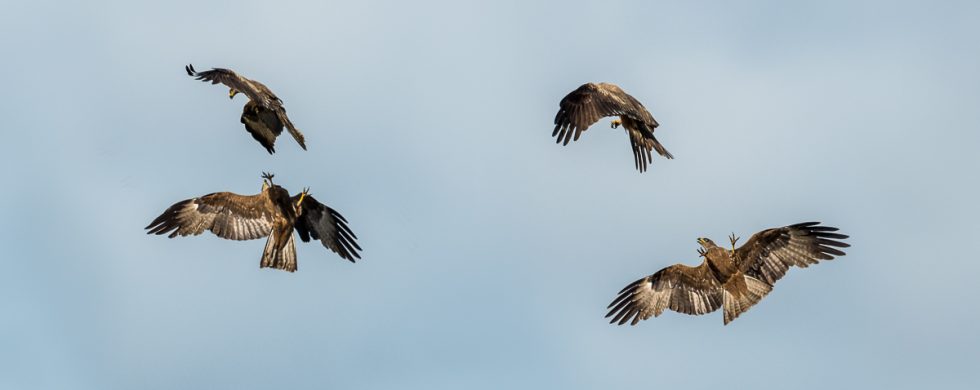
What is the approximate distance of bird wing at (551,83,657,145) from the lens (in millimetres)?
24922

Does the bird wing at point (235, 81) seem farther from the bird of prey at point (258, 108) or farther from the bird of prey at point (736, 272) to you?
the bird of prey at point (736, 272)

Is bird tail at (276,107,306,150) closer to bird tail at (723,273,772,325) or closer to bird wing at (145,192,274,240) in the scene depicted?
bird wing at (145,192,274,240)

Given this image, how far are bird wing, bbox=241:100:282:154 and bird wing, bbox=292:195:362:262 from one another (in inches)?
51.6

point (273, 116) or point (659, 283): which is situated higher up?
point (273, 116)

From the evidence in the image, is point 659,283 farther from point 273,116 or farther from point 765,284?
point 273,116

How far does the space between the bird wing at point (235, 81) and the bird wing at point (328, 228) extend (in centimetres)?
211

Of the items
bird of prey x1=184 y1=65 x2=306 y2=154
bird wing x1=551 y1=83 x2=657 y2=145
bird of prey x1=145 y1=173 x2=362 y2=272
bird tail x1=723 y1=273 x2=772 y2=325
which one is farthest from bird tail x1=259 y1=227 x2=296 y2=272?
bird tail x1=723 y1=273 x2=772 y2=325

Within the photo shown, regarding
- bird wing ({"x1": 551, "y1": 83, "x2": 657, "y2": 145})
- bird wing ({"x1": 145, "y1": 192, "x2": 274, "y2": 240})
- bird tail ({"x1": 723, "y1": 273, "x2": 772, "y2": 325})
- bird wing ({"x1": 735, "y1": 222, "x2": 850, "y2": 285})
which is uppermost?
bird wing ({"x1": 551, "y1": 83, "x2": 657, "y2": 145})

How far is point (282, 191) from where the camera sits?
24.8m

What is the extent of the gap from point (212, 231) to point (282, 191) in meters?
1.43

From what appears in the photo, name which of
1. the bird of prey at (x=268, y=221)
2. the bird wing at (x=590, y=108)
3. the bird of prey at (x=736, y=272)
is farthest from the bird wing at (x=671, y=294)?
the bird of prey at (x=268, y=221)

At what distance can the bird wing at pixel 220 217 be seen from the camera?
25062 mm

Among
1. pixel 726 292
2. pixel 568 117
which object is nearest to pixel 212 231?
pixel 568 117

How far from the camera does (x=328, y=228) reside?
26.1 metres
